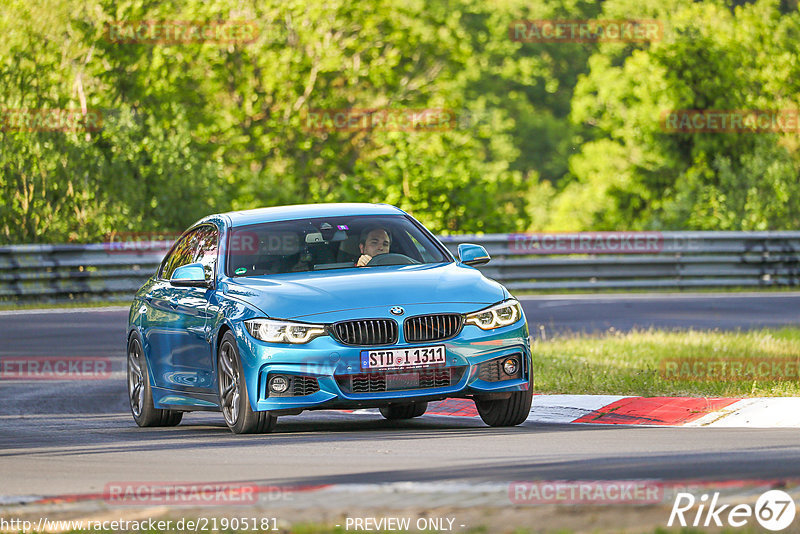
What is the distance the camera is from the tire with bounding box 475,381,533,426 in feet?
33.4

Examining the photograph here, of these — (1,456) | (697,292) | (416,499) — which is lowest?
(697,292)

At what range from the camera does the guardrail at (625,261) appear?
947 inches

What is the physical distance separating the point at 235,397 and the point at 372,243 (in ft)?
5.19

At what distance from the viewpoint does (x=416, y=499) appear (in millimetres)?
6375

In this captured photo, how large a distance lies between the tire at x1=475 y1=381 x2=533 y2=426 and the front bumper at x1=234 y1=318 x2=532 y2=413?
0.35m

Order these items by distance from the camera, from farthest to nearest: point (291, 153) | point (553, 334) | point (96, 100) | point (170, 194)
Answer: point (291, 153) < point (96, 100) < point (170, 194) < point (553, 334)

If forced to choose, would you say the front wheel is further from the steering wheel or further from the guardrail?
the guardrail

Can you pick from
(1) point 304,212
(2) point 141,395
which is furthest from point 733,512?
(2) point 141,395

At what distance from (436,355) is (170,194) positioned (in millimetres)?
20163

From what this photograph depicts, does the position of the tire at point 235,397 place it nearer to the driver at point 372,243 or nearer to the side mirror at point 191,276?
the side mirror at point 191,276

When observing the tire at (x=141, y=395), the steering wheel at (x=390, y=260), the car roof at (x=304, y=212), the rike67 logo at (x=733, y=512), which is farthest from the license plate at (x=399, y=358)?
the rike67 logo at (x=733, y=512)

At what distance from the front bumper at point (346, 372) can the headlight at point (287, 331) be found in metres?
0.04

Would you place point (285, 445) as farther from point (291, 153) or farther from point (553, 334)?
point (291, 153)

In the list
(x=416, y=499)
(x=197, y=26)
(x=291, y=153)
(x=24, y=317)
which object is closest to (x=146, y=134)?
(x=197, y=26)
